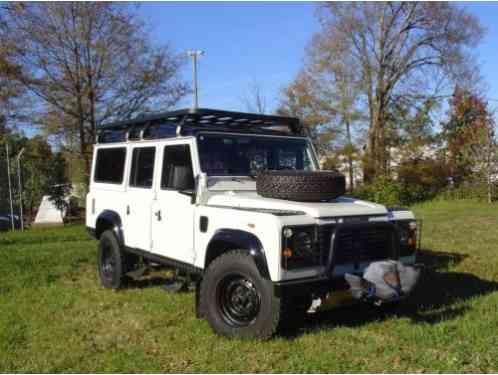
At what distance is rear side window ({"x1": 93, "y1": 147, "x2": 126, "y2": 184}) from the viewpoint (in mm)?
6773

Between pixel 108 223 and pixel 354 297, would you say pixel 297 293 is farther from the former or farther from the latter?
pixel 108 223

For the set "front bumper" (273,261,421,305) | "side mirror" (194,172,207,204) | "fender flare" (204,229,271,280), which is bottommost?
"front bumper" (273,261,421,305)

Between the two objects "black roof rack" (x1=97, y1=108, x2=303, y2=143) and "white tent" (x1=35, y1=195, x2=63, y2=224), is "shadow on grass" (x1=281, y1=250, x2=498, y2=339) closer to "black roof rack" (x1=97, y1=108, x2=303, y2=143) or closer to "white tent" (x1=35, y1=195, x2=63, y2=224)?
"black roof rack" (x1=97, y1=108, x2=303, y2=143)

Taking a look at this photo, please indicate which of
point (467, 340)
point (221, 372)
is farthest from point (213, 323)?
point (467, 340)

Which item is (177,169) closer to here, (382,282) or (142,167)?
(142,167)

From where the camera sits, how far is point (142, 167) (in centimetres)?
632

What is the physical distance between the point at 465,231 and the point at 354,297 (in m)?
8.30

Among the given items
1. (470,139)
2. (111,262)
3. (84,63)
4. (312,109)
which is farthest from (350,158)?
(111,262)

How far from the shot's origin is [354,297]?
4363 millimetres

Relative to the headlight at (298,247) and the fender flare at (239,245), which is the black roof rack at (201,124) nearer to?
the fender flare at (239,245)

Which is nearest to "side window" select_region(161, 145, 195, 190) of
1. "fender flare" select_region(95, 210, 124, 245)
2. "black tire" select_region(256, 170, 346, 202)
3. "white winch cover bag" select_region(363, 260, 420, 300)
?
"black tire" select_region(256, 170, 346, 202)

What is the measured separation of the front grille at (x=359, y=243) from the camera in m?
4.44

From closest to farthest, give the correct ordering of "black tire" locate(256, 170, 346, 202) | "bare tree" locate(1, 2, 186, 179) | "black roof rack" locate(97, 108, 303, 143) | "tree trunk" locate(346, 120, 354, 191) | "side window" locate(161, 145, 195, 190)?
"black tire" locate(256, 170, 346, 202) → "side window" locate(161, 145, 195, 190) → "black roof rack" locate(97, 108, 303, 143) → "bare tree" locate(1, 2, 186, 179) → "tree trunk" locate(346, 120, 354, 191)

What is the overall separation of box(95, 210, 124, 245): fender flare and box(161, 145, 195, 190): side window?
47.6 inches
